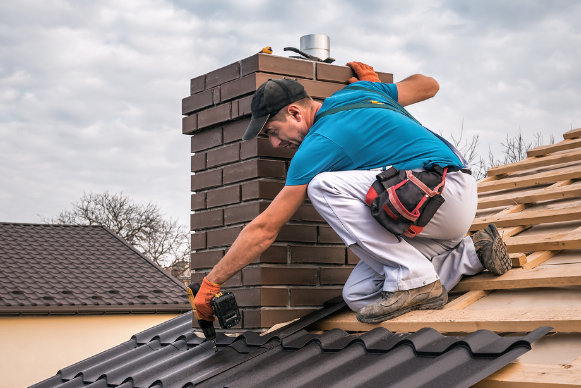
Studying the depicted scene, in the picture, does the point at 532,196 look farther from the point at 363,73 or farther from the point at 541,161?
the point at 363,73

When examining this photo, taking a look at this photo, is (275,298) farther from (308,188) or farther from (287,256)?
(308,188)

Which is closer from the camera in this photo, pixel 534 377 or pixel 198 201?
pixel 534 377

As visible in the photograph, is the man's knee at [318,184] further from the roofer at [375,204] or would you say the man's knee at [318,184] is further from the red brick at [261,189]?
the red brick at [261,189]

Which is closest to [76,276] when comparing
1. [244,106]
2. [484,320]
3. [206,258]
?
[206,258]

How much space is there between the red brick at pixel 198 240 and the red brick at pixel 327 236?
0.85 m

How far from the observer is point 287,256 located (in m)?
3.56

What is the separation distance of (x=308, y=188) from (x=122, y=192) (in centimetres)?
2895

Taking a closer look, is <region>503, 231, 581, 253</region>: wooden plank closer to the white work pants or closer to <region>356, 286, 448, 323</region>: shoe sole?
the white work pants

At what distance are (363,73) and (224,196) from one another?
1246 mm

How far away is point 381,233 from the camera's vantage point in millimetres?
2895

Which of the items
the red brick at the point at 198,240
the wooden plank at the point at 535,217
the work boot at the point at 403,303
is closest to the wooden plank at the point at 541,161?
the wooden plank at the point at 535,217

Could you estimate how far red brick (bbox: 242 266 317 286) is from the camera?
11.4 ft

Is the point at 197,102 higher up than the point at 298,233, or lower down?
higher up

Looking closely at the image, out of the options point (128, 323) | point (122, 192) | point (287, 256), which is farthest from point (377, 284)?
point (122, 192)
